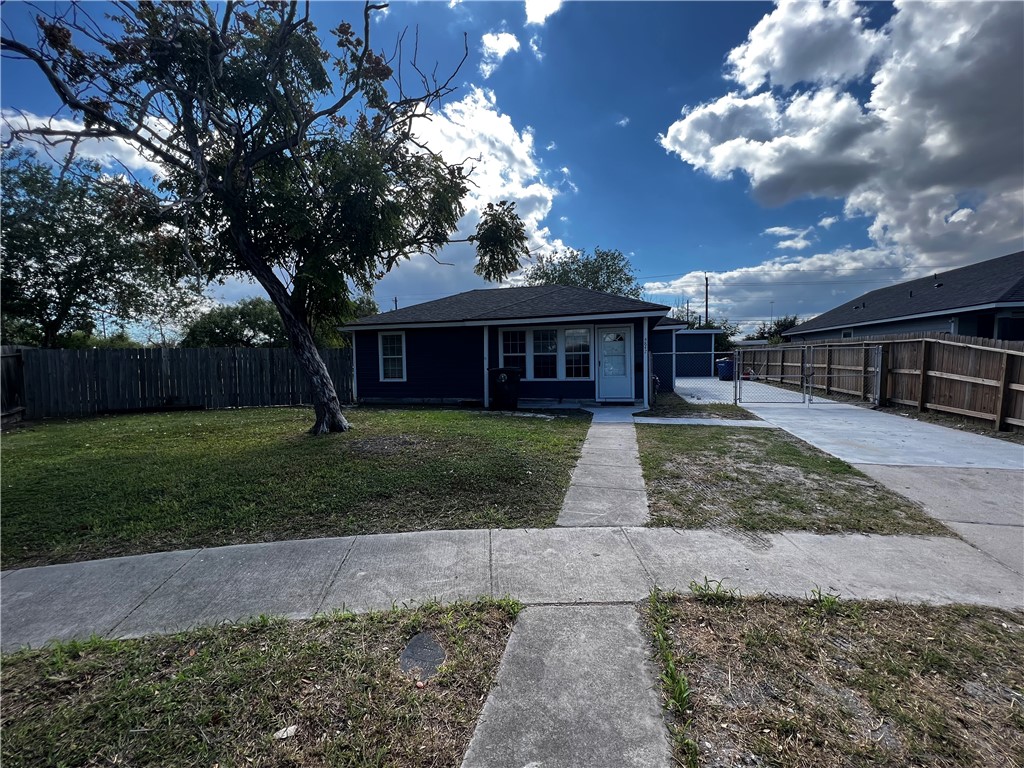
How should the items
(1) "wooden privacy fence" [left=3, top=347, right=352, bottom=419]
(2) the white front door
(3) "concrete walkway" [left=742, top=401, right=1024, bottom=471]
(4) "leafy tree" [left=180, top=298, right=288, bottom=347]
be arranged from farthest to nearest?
(4) "leafy tree" [left=180, top=298, right=288, bottom=347]
(2) the white front door
(1) "wooden privacy fence" [left=3, top=347, right=352, bottom=419]
(3) "concrete walkway" [left=742, top=401, right=1024, bottom=471]

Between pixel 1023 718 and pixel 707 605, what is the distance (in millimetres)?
1290

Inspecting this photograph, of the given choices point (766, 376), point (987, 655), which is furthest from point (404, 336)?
point (766, 376)

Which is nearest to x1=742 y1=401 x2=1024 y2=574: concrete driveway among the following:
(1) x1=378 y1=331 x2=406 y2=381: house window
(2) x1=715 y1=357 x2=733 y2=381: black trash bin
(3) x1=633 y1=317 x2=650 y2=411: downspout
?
(3) x1=633 y1=317 x2=650 y2=411: downspout

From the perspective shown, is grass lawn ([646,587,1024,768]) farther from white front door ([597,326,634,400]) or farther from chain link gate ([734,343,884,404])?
chain link gate ([734,343,884,404])

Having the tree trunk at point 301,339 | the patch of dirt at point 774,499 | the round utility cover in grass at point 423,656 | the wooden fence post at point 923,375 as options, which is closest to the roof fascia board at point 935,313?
the wooden fence post at point 923,375

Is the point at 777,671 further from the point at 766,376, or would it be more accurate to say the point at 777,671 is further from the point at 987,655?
the point at 766,376

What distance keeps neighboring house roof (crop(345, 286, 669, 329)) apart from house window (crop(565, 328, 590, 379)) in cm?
78

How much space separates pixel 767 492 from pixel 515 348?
9.22 meters

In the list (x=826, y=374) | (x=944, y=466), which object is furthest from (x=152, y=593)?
(x=826, y=374)

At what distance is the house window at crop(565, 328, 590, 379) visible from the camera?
12796 mm

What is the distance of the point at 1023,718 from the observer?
190 cm

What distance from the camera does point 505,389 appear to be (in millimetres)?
12406

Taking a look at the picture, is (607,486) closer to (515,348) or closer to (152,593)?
(152,593)

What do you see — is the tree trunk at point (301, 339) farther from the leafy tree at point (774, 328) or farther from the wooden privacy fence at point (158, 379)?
the leafy tree at point (774, 328)
